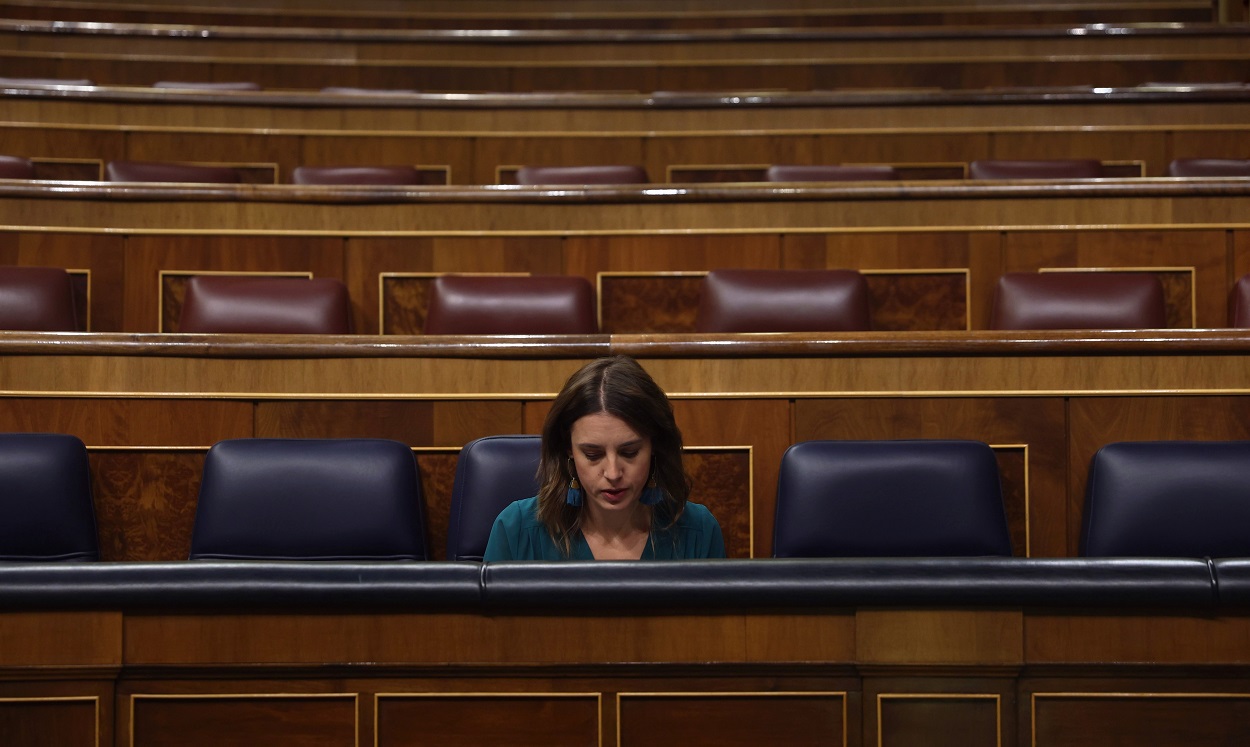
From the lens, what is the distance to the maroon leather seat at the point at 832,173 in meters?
0.92

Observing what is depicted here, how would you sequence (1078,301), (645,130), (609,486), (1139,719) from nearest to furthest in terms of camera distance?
(1139,719) < (609,486) < (1078,301) < (645,130)

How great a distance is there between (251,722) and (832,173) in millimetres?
726

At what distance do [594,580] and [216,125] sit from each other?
2.78ft

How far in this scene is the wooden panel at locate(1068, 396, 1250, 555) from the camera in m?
0.53

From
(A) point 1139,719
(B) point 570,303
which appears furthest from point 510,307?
(A) point 1139,719

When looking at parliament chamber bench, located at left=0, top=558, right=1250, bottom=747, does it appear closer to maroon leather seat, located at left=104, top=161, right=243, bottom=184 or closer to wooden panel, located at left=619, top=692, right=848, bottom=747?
wooden panel, located at left=619, top=692, right=848, bottom=747

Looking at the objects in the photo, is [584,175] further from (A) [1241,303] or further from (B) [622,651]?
(B) [622,651]

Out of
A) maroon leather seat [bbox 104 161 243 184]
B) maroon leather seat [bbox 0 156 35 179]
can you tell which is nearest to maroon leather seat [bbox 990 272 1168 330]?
maroon leather seat [bbox 104 161 243 184]

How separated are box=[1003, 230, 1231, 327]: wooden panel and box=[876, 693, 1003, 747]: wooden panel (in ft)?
1.68

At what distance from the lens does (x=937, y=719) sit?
29 cm

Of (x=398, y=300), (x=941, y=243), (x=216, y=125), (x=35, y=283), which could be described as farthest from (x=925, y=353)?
(x=216, y=125)

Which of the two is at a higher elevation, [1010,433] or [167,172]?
[167,172]

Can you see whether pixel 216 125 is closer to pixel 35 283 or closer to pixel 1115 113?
pixel 35 283

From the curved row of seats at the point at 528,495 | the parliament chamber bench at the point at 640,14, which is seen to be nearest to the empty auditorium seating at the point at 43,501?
the curved row of seats at the point at 528,495
